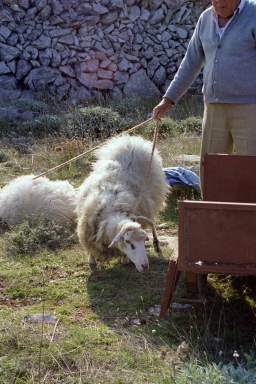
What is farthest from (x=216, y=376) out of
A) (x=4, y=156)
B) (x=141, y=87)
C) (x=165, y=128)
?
(x=141, y=87)

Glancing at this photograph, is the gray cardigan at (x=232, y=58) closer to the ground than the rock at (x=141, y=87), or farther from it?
farther from it

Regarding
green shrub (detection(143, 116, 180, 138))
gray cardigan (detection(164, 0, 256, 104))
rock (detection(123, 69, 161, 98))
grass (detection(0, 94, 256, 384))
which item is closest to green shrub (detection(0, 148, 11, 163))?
green shrub (detection(143, 116, 180, 138))

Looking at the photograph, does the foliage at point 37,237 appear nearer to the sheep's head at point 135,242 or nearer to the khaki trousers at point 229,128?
the sheep's head at point 135,242

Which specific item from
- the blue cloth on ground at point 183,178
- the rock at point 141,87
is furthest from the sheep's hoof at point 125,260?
the rock at point 141,87

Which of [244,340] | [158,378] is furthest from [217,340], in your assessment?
[158,378]

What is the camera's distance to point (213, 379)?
9.15 ft

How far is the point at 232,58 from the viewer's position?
14.4 ft

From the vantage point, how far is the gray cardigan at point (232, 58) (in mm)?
4355

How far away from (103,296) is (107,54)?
10815mm

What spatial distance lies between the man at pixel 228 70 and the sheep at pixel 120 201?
0.93 metres

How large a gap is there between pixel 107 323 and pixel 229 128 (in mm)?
1888

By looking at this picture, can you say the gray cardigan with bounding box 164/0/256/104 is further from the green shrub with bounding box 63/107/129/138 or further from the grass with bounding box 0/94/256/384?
the green shrub with bounding box 63/107/129/138

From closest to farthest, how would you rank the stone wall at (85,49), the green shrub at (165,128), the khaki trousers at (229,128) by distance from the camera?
the khaki trousers at (229,128)
the green shrub at (165,128)
the stone wall at (85,49)

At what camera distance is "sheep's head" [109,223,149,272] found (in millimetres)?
4645
